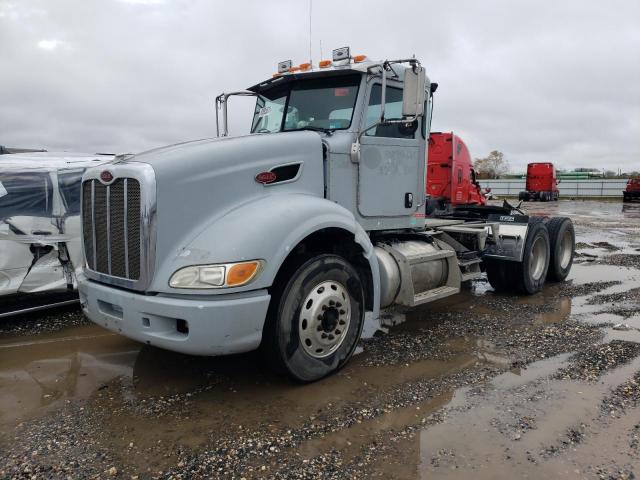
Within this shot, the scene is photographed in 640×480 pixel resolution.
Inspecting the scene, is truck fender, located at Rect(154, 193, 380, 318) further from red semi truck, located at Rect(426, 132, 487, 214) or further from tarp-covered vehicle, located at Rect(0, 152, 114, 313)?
red semi truck, located at Rect(426, 132, 487, 214)

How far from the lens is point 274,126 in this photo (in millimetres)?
5027

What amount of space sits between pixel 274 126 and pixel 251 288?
7.53 ft

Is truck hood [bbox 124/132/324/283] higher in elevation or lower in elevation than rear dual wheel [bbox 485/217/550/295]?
higher

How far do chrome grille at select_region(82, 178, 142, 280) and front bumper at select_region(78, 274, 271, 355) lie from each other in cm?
26

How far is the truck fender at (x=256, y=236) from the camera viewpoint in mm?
3299

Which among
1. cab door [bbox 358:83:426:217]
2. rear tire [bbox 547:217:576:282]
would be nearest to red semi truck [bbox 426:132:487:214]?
rear tire [bbox 547:217:576:282]

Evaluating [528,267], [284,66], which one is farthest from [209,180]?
→ [528,267]

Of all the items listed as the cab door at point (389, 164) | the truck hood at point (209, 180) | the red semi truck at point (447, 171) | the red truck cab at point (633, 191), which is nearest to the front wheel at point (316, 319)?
the truck hood at point (209, 180)

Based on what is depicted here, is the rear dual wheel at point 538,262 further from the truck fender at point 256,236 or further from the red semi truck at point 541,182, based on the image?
the red semi truck at point 541,182

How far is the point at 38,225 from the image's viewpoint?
5547mm

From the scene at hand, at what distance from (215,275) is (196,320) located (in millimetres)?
323

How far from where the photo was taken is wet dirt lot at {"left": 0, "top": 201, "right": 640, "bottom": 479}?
112 inches

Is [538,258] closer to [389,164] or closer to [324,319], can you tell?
[389,164]

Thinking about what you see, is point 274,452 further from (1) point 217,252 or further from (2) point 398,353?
(2) point 398,353
